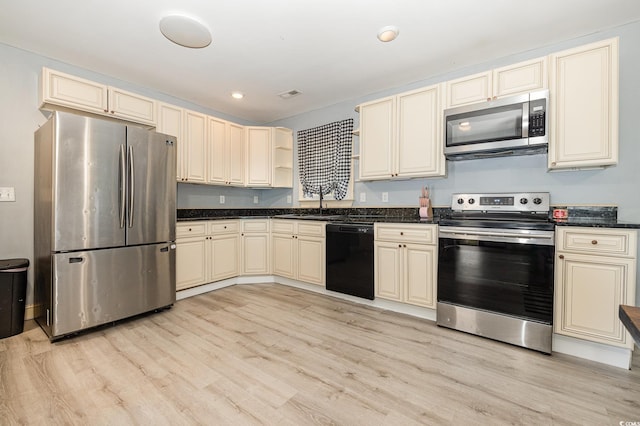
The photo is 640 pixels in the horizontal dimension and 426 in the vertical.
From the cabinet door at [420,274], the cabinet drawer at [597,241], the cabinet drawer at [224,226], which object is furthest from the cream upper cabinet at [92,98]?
the cabinet drawer at [597,241]


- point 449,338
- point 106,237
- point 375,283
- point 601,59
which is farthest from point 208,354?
point 601,59

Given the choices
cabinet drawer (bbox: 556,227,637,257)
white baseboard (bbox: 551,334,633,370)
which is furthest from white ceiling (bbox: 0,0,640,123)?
white baseboard (bbox: 551,334,633,370)

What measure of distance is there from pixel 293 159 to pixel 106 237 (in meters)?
2.68

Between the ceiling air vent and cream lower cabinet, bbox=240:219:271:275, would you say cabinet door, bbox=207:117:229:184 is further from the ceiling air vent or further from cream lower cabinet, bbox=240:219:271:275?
the ceiling air vent

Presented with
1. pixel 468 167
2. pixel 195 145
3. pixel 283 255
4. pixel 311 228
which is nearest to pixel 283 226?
pixel 283 255

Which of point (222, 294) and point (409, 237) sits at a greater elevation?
point (409, 237)

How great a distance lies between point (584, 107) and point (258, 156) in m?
3.51

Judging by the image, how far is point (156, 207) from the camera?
106 inches

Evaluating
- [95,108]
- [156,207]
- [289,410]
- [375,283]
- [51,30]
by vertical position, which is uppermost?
[51,30]

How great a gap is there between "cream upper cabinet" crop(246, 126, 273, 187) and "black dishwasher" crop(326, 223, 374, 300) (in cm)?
150

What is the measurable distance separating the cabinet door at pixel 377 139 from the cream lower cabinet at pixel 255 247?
1516 mm

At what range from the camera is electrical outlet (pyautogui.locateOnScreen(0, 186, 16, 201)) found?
2494 millimetres

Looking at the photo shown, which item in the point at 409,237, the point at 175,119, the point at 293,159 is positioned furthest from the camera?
the point at 293,159

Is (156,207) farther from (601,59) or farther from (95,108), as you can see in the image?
(601,59)
